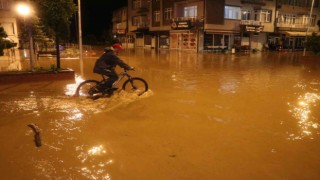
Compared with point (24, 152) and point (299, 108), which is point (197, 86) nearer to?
point (299, 108)

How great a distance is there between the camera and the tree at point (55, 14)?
12047 mm

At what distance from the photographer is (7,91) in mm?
9805

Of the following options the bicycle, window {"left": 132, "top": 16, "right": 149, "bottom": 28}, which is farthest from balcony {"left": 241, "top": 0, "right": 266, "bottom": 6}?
the bicycle

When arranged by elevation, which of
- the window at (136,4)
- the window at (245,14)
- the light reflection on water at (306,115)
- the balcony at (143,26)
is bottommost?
the light reflection on water at (306,115)

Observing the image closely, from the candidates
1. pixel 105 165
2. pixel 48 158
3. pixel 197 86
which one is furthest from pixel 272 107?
pixel 48 158

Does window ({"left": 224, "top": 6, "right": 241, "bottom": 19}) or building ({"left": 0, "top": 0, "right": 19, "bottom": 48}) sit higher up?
window ({"left": 224, "top": 6, "right": 241, "bottom": 19})

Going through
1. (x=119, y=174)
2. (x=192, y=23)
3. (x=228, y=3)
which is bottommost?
(x=119, y=174)

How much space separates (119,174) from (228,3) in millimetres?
36473

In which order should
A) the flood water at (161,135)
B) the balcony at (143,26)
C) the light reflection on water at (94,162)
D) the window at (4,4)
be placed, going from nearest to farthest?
the light reflection on water at (94,162) < the flood water at (161,135) < the window at (4,4) < the balcony at (143,26)

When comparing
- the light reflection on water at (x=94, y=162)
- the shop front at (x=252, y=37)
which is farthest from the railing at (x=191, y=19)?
the light reflection on water at (x=94, y=162)

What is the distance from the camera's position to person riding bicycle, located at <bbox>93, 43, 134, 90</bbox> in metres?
8.38

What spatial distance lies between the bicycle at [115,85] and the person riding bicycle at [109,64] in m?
0.12

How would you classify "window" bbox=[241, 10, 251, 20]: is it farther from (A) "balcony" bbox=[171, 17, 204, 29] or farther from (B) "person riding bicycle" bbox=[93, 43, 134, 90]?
(B) "person riding bicycle" bbox=[93, 43, 134, 90]

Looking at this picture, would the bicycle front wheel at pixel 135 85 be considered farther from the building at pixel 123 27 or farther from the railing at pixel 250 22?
the building at pixel 123 27
